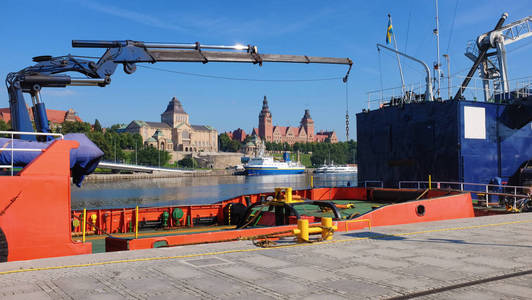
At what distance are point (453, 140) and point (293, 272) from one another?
1701cm

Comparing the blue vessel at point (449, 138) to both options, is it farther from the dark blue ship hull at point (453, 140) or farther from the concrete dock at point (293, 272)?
the concrete dock at point (293, 272)

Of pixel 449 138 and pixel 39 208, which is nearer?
pixel 39 208

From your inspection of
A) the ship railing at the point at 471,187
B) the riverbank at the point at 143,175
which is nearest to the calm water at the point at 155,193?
the riverbank at the point at 143,175

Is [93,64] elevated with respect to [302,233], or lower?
elevated

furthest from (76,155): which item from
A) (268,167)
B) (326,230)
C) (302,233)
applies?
(268,167)

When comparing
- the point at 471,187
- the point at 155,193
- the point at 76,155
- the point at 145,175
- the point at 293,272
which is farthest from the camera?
the point at 145,175

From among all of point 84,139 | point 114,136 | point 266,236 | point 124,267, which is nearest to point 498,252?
point 266,236

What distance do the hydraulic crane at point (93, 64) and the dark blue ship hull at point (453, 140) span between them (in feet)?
29.3

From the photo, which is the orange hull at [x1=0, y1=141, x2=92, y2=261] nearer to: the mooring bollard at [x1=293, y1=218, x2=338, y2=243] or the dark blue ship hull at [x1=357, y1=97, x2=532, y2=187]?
the mooring bollard at [x1=293, y1=218, x2=338, y2=243]

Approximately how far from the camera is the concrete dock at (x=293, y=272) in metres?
6.41

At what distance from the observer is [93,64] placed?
57.5 ft

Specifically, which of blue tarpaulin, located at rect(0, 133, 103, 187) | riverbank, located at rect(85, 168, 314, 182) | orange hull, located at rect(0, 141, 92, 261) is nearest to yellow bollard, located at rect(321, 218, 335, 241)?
orange hull, located at rect(0, 141, 92, 261)

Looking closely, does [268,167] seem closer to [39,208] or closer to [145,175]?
[145,175]

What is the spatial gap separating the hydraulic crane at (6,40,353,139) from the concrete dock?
985 cm
